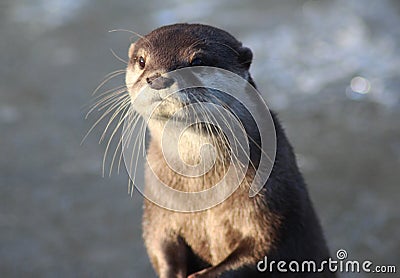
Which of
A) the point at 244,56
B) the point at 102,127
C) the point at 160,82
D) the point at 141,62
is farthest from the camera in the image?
the point at 102,127

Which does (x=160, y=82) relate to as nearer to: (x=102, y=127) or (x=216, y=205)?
(x=216, y=205)

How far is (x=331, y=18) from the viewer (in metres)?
8.54

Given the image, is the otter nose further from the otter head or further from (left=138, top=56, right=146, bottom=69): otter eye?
(left=138, top=56, right=146, bottom=69): otter eye

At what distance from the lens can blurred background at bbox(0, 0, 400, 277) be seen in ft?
18.4

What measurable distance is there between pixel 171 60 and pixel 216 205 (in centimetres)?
66

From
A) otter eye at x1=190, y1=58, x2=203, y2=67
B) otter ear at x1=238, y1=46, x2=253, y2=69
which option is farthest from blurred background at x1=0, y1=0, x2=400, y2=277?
otter eye at x1=190, y1=58, x2=203, y2=67

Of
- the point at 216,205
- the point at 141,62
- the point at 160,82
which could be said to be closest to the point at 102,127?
the point at 216,205

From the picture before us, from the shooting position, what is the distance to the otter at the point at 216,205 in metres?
3.08

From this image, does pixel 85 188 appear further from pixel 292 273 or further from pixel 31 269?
pixel 292 273

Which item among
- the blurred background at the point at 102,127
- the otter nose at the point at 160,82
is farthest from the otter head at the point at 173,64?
the blurred background at the point at 102,127

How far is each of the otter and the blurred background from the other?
6.38ft

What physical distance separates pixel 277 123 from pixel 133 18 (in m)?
5.35

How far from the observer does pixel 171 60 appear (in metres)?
3.02

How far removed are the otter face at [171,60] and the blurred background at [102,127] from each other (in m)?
2.46
